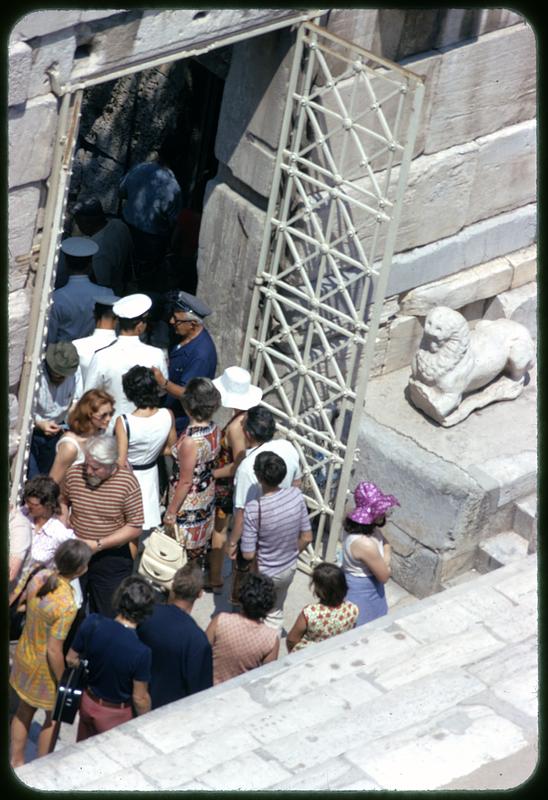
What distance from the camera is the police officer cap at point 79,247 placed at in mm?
8695

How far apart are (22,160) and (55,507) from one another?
1572 mm

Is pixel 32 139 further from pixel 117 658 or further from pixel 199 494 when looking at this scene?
pixel 117 658

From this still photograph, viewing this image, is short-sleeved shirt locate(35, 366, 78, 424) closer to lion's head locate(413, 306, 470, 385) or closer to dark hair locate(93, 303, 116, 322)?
dark hair locate(93, 303, 116, 322)

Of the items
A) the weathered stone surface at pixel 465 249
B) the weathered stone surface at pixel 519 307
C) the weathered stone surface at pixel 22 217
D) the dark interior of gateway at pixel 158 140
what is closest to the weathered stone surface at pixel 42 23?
the weathered stone surface at pixel 22 217

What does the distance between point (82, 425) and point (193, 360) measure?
1.14 meters

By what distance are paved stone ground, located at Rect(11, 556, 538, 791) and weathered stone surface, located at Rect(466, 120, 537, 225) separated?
3.06 meters

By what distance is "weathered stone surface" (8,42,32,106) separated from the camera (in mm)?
6812

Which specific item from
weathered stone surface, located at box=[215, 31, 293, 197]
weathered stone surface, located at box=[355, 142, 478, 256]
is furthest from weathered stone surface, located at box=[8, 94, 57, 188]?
weathered stone surface, located at box=[355, 142, 478, 256]

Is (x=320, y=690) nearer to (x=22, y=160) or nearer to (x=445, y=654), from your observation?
(x=445, y=654)

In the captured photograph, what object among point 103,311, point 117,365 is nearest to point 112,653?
point 117,365

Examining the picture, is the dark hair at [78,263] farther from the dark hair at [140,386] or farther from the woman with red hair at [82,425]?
the woman with red hair at [82,425]

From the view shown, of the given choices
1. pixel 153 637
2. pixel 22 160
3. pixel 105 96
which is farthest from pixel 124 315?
pixel 105 96

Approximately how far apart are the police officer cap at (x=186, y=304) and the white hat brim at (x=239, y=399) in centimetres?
48

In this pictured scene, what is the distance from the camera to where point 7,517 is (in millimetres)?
7172
